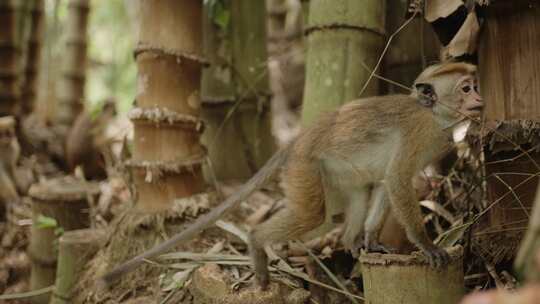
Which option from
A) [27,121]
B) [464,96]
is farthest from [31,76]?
[464,96]

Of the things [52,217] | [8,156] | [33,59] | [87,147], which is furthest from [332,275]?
[33,59]

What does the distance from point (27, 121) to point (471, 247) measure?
20.5ft

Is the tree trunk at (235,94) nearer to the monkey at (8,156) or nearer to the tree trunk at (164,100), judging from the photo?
the tree trunk at (164,100)

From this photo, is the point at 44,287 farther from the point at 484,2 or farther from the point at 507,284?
the point at 484,2

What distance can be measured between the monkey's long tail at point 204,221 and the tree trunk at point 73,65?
4.58m

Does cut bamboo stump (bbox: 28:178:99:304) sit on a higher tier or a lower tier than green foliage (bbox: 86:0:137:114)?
lower

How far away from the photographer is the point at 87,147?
23.7 feet

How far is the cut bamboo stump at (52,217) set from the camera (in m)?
4.84

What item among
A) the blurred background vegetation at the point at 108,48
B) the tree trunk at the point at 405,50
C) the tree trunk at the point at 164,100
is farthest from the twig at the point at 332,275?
the blurred background vegetation at the point at 108,48

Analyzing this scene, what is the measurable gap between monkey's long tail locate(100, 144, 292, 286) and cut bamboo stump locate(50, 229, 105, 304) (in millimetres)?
985

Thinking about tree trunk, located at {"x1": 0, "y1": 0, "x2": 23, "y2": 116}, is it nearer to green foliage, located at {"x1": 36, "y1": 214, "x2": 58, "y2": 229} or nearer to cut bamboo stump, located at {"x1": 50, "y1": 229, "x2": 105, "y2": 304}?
green foliage, located at {"x1": 36, "y1": 214, "x2": 58, "y2": 229}

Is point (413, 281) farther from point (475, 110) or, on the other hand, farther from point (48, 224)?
point (48, 224)

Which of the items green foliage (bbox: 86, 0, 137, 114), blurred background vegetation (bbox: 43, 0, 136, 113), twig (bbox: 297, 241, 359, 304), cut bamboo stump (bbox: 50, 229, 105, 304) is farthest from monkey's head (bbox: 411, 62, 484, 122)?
green foliage (bbox: 86, 0, 137, 114)

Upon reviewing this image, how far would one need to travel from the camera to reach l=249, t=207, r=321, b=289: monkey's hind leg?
3480mm
